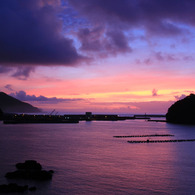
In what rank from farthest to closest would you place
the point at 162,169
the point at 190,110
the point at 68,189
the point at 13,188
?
the point at 190,110 → the point at 162,169 → the point at 68,189 → the point at 13,188

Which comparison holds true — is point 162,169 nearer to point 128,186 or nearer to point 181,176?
point 181,176

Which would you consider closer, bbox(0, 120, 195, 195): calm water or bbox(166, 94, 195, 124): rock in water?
bbox(0, 120, 195, 195): calm water

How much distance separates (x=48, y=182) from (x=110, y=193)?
7.32 meters

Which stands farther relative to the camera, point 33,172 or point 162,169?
point 162,169

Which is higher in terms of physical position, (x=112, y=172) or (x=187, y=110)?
(x=187, y=110)

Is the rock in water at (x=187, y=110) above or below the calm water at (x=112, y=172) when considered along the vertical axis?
above

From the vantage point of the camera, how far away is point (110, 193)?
85.2 ft

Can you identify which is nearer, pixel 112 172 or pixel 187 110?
pixel 112 172

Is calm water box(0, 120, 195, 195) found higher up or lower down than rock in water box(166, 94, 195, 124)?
lower down

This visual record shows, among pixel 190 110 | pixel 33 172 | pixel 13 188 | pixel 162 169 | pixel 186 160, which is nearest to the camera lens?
pixel 13 188

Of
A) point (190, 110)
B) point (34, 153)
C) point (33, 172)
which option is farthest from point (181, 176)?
point (190, 110)

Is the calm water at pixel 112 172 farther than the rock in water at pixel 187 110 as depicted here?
No

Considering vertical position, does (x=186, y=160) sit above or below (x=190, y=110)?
below

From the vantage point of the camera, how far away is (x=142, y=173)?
34031mm
